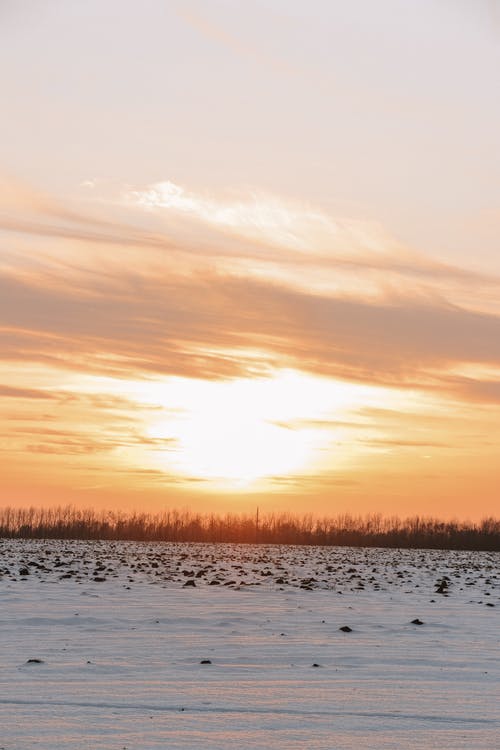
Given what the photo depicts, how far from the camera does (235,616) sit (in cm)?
1672

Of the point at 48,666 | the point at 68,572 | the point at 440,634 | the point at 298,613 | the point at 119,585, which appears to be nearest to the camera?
the point at 48,666

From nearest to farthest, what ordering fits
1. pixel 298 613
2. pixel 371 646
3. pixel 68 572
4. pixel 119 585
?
pixel 371 646
pixel 298 613
pixel 119 585
pixel 68 572

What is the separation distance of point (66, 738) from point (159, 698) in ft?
6.14

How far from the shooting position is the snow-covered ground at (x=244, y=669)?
7.77 meters

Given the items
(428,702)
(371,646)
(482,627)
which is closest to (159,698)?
(428,702)

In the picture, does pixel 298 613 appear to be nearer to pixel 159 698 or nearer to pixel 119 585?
pixel 119 585

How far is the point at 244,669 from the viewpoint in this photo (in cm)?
1116

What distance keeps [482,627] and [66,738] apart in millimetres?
10403

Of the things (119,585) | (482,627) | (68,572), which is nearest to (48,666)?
(482,627)

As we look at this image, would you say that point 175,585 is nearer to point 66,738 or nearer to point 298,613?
point 298,613

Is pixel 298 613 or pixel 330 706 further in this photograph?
pixel 298 613

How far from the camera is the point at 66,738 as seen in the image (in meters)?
7.40

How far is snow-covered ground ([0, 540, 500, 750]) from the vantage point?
25.5 feet

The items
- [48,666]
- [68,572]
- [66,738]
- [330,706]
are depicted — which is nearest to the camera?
[66,738]
